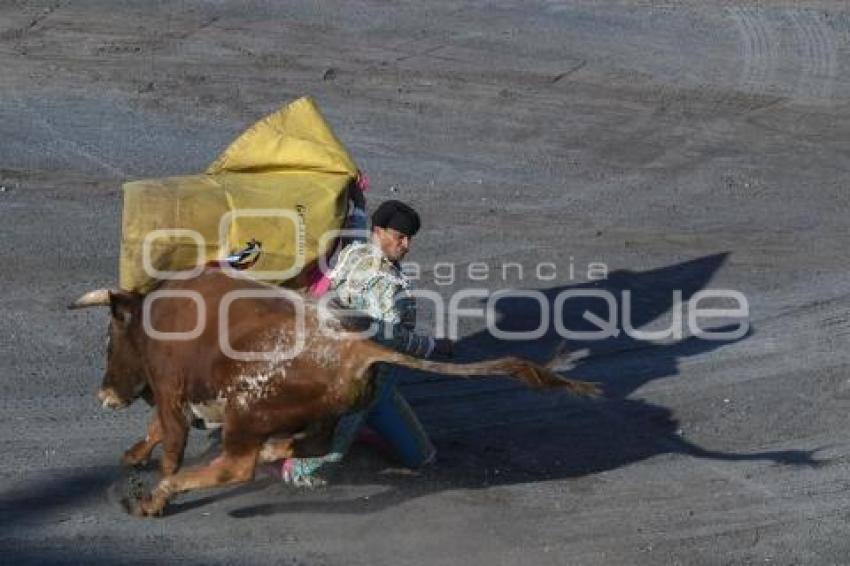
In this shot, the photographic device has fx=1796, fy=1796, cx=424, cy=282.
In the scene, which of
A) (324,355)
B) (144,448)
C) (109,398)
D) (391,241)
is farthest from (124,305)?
(391,241)

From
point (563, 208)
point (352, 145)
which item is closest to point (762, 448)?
point (563, 208)

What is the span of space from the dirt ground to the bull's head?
0.44 m

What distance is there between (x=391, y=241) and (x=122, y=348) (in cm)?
135

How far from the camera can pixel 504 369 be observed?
7.79m

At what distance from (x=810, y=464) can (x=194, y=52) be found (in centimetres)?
790

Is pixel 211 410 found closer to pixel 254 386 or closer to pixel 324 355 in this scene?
pixel 254 386

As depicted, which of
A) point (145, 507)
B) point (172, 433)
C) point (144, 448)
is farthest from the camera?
point (144, 448)

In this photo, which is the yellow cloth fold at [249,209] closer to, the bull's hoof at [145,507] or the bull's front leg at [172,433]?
the bull's front leg at [172,433]

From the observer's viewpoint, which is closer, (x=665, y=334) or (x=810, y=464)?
(x=810, y=464)

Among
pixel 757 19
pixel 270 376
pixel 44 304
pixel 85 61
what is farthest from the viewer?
pixel 757 19

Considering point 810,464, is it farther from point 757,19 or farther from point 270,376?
point 757,19

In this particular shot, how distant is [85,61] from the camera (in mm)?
15125

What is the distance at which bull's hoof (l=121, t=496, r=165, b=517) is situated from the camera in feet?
26.8

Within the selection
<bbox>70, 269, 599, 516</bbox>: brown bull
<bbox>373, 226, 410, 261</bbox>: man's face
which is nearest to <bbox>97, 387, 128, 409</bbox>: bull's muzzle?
<bbox>70, 269, 599, 516</bbox>: brown bull
